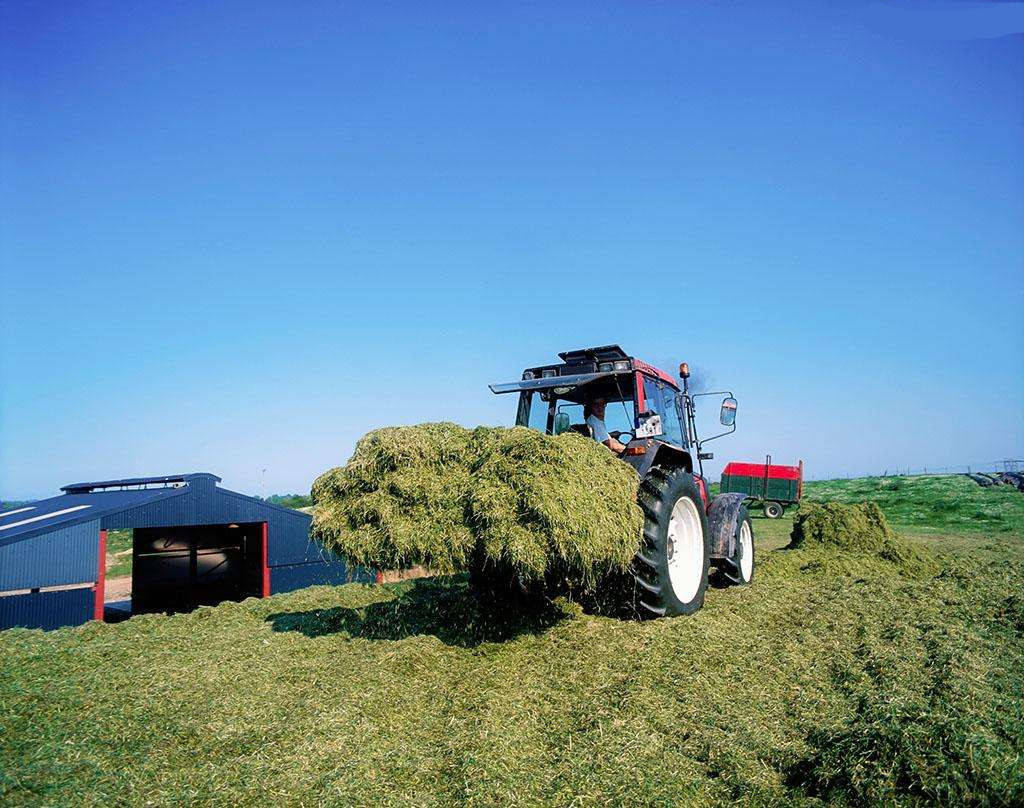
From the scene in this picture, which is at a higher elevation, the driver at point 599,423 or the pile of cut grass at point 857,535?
the driver at point 599,423

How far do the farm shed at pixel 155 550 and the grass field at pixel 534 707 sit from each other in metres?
1.18

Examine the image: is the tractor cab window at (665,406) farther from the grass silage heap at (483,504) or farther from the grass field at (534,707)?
the grass field at (534,707)

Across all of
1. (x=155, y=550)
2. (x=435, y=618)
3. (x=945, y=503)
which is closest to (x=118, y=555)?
(x=155, y=550)

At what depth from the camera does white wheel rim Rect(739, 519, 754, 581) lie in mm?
8914

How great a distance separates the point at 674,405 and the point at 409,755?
19.2 ft

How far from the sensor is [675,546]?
6844 mm

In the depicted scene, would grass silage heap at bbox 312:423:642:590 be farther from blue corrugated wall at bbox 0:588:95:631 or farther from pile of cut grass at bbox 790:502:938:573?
pile of cut grass at bbox 790:502:938:573

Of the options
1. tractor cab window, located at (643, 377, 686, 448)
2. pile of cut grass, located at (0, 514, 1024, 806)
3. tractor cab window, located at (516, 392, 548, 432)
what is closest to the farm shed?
pile of cut grass, located at (0, 514, 1024, 806)

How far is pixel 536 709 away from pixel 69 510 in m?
9.48

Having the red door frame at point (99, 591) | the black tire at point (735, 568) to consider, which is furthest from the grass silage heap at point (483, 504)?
the red door frame at point (99, 591)

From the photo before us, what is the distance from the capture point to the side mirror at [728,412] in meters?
7.95

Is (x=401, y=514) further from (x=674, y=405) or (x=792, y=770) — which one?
(x=674, y=405)

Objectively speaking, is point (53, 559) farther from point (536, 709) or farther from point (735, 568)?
point (735, 568)

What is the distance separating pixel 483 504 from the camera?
15.7ft
